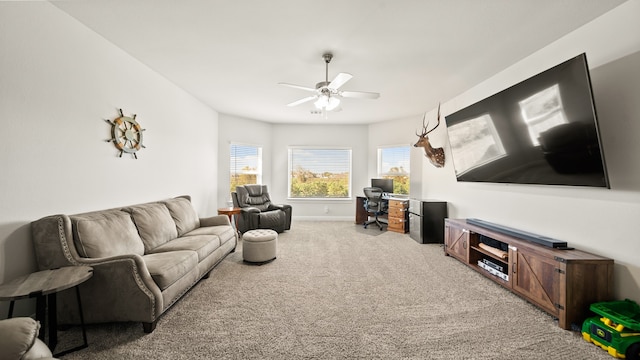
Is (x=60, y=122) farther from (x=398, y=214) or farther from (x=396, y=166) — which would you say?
(x=396, y=166)

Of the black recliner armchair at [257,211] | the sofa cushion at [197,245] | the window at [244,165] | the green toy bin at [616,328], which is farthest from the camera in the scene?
the window at [244,165]

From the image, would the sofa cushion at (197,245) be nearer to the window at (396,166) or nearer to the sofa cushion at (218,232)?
the sofa cushion at (218,232)

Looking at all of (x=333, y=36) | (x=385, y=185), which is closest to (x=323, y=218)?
(x=385, y=185)

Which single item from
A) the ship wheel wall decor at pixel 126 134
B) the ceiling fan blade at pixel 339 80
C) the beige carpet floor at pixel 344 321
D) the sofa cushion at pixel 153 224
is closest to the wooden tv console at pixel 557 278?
the beige carpet floor at pixel 344 321

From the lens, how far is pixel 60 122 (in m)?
2.34

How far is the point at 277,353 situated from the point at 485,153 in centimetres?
340

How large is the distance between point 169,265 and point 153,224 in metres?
0.97

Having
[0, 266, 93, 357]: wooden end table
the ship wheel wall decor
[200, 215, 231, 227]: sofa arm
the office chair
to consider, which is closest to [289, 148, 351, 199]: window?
the office chair

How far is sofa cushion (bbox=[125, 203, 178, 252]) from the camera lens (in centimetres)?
293

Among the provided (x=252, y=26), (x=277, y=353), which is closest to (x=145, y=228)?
(x=277, y=353)

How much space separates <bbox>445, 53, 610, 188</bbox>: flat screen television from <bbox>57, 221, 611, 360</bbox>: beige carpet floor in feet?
4.49

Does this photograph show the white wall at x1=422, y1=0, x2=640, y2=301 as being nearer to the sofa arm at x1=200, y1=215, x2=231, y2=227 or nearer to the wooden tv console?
the wooden tv console

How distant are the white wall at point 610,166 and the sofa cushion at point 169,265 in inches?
152

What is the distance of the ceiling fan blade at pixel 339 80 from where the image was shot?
103 inches
